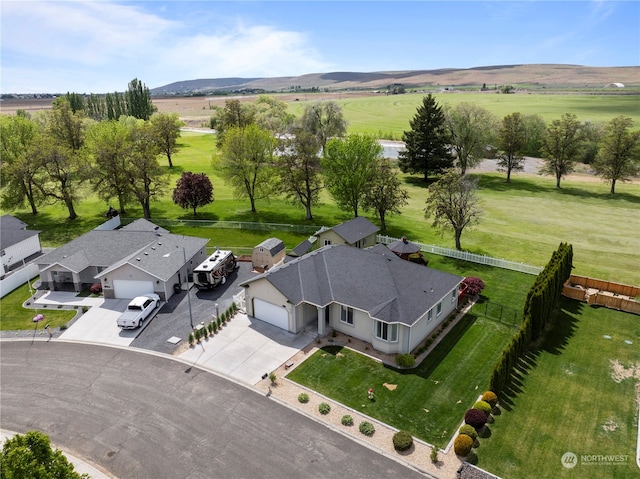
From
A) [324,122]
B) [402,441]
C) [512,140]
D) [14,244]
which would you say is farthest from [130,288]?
[512,140]

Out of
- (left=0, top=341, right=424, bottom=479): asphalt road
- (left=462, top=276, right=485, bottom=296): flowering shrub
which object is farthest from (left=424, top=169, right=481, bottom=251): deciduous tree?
(left=0, top=341, right=424, bottom=479): asphalt road

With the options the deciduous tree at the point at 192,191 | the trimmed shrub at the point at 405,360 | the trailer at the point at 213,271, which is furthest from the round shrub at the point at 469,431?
the deciduous tree at the point at 192,191

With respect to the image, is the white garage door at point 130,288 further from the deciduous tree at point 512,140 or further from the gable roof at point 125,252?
the deciduous tree at point 512,140

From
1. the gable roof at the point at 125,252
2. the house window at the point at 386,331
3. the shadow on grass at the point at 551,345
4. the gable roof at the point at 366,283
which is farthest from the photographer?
the gable roof at the point at 125,252

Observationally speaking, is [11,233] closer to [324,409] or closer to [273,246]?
[273,246]

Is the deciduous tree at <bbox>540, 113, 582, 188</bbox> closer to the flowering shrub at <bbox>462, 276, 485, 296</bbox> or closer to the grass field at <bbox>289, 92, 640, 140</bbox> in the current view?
the flowering shrub at <bbox>462, 276, 485, 296</bbox>
